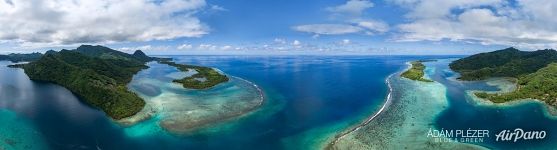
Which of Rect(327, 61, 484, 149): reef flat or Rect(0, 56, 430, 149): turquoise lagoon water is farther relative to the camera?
Rect(0, 56, 430, 149): turquoise lagoon water

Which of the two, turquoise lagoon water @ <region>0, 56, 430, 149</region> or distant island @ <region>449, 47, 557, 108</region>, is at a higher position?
distant island @ <region>449, 47, 557, 108</region>

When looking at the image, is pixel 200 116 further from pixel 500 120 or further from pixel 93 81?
pixel 500 120

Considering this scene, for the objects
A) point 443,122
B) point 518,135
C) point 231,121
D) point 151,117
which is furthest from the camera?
point 151,117

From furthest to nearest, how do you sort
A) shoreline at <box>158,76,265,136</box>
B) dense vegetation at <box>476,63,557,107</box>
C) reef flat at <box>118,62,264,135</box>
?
1. dense vegetation at <box>476,63,557,107</box>
2. reef flat at <box>118,62,264,135</box>
3. shoreline at <box>158,76,265,136</box>

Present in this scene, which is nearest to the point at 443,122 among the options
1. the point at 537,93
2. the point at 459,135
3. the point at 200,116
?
the point at 459,135

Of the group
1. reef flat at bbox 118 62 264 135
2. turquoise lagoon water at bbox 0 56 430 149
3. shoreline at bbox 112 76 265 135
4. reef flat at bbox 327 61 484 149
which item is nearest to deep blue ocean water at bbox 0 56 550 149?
turquoise lagoon water at bbox 0 56 430 149

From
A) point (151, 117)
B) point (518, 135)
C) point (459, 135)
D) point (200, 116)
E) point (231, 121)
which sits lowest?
point (518, 135)

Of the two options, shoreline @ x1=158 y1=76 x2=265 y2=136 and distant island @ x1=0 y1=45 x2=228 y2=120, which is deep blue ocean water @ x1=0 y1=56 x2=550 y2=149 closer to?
shoreline @ x1=158 y1=76 x2=265 y2=136
